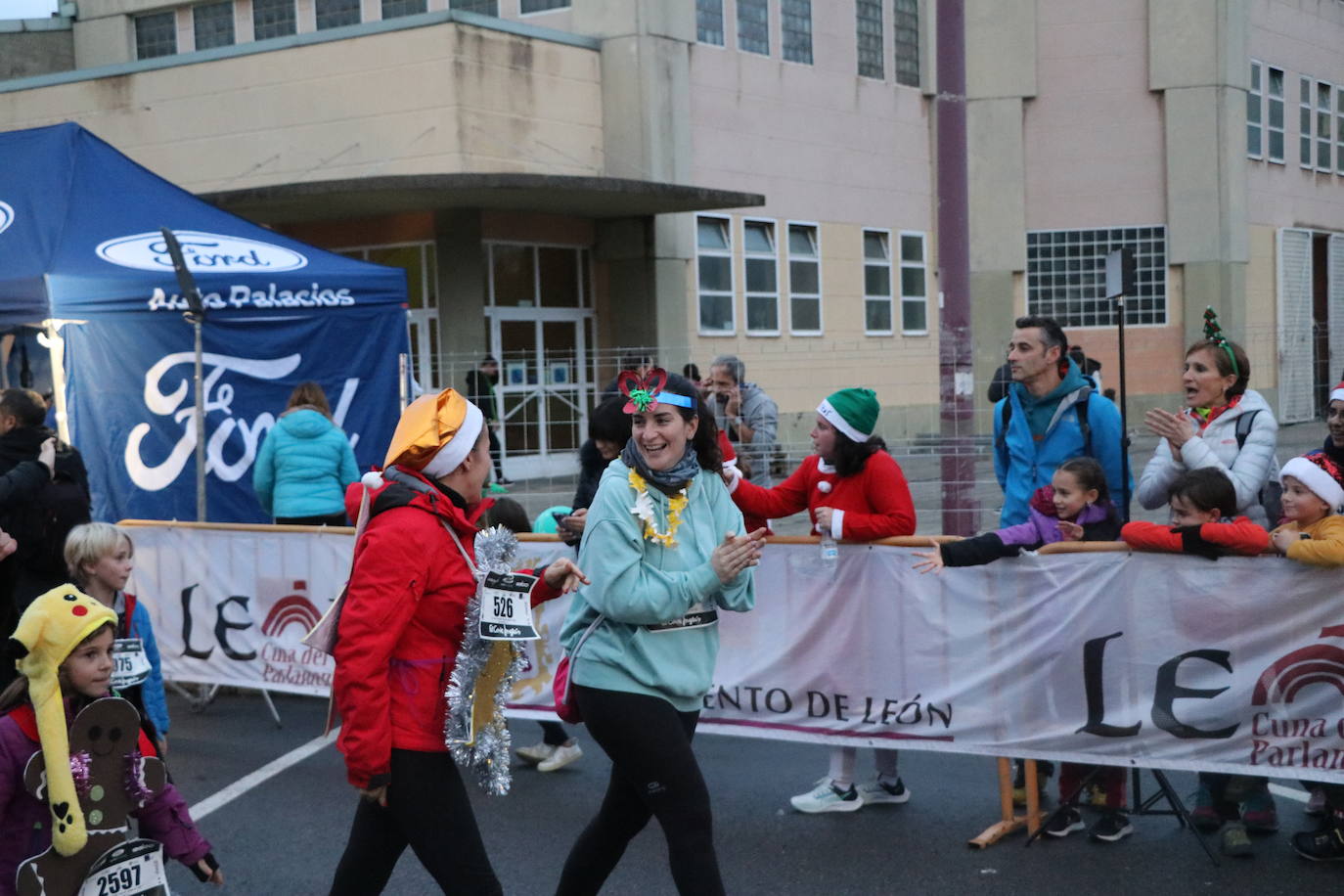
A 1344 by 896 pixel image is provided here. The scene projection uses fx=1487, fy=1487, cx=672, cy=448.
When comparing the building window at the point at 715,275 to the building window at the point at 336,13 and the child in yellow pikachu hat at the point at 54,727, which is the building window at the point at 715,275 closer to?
the building window at the point at 336,13

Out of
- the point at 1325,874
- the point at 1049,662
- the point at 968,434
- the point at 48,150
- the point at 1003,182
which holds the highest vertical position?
the point at 1003,182

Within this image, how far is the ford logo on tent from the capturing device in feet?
33.8

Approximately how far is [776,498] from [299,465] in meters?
4.47

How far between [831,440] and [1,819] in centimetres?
346

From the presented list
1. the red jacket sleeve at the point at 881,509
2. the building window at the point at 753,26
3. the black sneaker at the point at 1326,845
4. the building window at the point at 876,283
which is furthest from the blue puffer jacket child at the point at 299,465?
the building window at the point at 876,283

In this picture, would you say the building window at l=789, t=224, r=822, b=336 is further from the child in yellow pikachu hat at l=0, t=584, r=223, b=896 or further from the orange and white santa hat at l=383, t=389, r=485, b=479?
the child in yellow pikachu hat at l=0, t=584, r=223, b=896

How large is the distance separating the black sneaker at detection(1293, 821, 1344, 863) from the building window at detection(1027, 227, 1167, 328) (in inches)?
1024

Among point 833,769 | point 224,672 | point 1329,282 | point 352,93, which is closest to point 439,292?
point 352,93

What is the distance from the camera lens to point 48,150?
11.1m

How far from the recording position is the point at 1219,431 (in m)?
6.21

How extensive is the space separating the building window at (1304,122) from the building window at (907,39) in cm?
1008

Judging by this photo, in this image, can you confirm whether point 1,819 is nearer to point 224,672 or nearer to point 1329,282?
point 224,672

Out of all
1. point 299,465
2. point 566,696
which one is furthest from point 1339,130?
point 566,696

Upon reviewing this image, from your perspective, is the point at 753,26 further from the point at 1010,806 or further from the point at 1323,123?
the point at 1010,806
